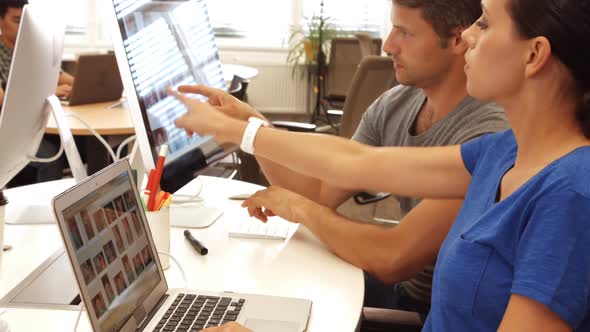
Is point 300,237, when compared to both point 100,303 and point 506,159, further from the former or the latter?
point 100,303

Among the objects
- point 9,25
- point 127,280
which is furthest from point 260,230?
point 9,25

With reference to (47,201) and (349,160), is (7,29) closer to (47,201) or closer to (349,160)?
(47,201)

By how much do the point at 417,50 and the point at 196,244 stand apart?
75cm

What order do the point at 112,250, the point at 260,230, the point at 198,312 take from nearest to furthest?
1. the point at 112,250
2. the point at 198,312
3. the point at 260,230

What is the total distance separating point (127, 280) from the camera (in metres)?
1.05

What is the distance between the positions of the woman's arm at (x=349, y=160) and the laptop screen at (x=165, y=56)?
0.41 feet

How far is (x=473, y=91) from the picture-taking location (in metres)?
1.12

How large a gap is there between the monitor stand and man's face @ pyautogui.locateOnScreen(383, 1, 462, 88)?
2.76 ft

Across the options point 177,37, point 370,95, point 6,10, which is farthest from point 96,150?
point 177,37

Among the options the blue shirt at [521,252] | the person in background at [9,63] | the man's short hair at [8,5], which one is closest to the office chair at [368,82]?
the person in background at [9,63]

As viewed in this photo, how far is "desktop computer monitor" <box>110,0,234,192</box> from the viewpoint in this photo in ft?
4.55

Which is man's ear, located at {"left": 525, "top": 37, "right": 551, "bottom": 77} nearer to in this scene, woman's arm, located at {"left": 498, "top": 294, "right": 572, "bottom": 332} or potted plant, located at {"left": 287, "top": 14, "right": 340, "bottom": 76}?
woman's arm, located at {"left": 498, "top": 294, "right": 572, "bottom": 332}

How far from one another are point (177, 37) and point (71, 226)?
2.54 feet

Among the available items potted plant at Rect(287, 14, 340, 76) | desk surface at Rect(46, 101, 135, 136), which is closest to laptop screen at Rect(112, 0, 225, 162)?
desk surface at Rect(46, 101, 135, 136)
